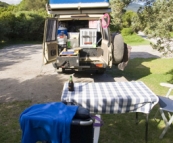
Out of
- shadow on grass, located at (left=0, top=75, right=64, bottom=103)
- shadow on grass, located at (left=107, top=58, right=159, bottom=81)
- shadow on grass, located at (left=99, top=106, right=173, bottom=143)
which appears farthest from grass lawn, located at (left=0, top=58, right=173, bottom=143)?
shadow on grass, located at (left=107, top=58, right=159, bottom=81)

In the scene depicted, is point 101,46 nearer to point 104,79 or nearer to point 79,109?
point 104,79

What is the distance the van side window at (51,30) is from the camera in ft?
22.2

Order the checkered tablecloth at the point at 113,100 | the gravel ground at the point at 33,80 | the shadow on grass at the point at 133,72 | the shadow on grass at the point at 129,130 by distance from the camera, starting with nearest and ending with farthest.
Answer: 1. the checkered tablecloth at the point at 113,100
2. the shadow on grass at the point at 129,130
3. the gravel ground at the point at 33,80
4. the shadow on grass at the point at 133,72

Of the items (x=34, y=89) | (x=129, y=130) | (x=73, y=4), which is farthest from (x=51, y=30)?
(x=129, y=130)

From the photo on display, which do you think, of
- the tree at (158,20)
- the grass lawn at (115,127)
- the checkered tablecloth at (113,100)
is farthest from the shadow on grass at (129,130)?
the tree at (158,20)

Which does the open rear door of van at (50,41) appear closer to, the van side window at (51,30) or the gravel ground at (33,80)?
the van side window at (51,30)

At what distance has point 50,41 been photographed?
695cm

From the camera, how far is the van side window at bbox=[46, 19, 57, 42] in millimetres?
6780

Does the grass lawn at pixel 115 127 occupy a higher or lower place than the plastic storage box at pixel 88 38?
lower

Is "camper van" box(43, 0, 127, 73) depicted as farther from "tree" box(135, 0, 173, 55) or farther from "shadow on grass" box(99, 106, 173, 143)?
"shadow on grass" box(99, 106, 173, 143)

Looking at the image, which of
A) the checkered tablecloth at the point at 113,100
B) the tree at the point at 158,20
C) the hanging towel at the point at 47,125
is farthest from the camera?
the tree at the point at 158,20

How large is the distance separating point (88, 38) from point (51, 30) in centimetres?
146

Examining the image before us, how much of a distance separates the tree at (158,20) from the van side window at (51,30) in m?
2.68

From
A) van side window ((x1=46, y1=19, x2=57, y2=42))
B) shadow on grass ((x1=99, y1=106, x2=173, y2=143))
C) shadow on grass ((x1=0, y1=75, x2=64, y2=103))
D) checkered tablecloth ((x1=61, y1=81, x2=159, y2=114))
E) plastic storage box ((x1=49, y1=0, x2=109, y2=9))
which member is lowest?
shadow on grass ((x1=99, y1=106, x2=173, y2=143))
